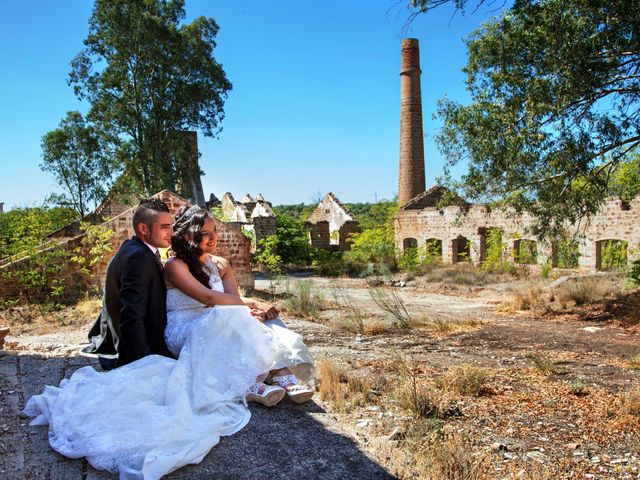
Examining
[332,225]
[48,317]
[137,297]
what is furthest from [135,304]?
[332,225]

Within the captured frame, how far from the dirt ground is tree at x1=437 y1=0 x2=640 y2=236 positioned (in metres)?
3.15

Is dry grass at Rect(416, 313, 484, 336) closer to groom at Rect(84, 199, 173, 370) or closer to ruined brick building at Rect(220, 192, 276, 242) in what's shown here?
A: groom at Rect(84, 199, 173, 370)

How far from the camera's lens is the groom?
12.8 ft

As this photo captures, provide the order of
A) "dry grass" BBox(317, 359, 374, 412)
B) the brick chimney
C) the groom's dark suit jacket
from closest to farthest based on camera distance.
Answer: the groom's dark suit jacket, "dry grass" BBox(317, 359, 374, 412), the brick chimney

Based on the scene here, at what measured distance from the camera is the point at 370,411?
521 centimetres

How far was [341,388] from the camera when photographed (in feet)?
18.0

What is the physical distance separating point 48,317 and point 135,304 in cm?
765

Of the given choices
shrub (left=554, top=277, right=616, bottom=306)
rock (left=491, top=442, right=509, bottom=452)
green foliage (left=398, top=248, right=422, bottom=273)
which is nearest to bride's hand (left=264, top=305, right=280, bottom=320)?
rock (left=491, top=442, right=509, bottom=452)

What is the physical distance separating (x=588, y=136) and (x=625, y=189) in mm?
7639

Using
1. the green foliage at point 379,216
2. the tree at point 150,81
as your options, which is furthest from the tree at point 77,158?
the green foliage at point 379,216

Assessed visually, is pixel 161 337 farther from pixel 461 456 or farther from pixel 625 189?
pixel 625 189

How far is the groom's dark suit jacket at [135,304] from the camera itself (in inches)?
153

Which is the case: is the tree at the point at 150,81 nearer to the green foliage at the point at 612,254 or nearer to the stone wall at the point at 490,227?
the stone wall at the point at 490,227

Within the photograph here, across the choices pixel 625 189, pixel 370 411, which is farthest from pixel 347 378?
pixel 625 189
